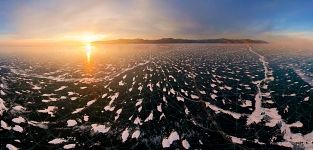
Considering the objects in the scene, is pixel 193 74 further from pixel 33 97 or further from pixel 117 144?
pixel 117 144

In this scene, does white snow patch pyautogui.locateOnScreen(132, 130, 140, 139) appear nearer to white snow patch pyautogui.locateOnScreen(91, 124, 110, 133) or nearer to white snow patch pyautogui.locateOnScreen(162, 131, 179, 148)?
white snow patch pyautogui.locateOnScreen(162, 131, 179, 148)

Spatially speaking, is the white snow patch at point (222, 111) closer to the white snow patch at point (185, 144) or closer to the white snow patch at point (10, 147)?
the white snow patch at point (185, 144)

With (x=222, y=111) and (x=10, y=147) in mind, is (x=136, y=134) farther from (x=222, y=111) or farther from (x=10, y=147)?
(x=222, y=111)

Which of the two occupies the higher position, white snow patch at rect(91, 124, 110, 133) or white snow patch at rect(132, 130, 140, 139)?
white snow patch at rect(91, 124, 110, 133)

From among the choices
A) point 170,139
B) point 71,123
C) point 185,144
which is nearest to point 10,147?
point 71,123

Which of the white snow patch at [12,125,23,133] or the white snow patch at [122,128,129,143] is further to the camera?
the white snow patch at [12,125,23,133]

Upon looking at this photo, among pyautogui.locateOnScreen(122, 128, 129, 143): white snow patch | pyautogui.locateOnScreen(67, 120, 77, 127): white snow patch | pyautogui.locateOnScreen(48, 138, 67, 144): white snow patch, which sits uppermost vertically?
pyautogui.locateOnScreen(67, 120, 77, 127): white snow patch

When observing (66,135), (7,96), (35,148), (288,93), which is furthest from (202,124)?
(7,96)

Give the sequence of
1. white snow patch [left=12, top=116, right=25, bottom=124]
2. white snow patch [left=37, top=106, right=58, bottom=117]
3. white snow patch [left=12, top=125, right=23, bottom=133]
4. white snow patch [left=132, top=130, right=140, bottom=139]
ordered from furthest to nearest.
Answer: white snow patch [left=37, top=106, right=58, bottom=117]
white snow patch [left=12, top=116, right=25, bottom=124]
white snow patch [left=12, top=125, right=23, bottom=133]
white snow patch [left=132, top=130, right=140, bottom=139]

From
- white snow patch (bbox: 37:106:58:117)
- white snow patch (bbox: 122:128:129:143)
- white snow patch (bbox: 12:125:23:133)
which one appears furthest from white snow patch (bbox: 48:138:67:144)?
white snow patch (bbox: 37:106:58:117)

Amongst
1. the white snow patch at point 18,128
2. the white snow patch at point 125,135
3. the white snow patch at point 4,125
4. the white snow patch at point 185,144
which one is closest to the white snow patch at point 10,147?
the white snow patch at point 18,128

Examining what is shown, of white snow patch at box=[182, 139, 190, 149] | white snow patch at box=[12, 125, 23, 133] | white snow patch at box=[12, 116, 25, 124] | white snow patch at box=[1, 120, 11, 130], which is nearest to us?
white snow patch at box=[182, 139, 190, 149]
